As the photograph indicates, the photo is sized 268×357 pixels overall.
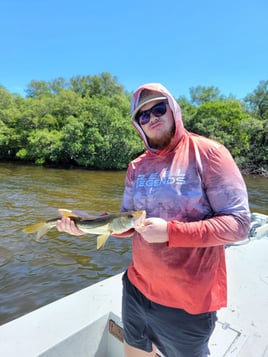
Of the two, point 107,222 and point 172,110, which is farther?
point 107,222

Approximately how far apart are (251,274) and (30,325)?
267 cm

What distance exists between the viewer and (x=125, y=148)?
2608 cm

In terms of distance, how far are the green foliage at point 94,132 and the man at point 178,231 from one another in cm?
2432

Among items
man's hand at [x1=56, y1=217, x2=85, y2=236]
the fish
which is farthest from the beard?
man's hand at [x1=56, y1=217, x2=85, y2=236]

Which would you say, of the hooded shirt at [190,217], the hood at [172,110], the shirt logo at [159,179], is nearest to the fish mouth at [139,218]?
the hooded shirt at [190,217]

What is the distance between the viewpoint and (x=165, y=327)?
1.50 m

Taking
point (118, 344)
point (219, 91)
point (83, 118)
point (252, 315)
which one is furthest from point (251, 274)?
point (219, 91)

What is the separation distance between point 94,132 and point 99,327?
81.5ft

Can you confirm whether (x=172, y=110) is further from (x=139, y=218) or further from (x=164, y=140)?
(x=139, y=218)

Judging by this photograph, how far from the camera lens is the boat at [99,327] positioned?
1916 mm

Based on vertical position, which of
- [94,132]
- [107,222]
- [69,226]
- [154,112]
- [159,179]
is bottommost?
[69,226]

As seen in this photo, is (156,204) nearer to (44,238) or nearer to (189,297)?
(189,297)

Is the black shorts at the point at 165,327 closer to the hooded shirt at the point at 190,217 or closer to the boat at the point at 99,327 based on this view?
the hooded shirt at the point at 190,217

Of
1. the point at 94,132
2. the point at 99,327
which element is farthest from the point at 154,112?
the point at 94,132
